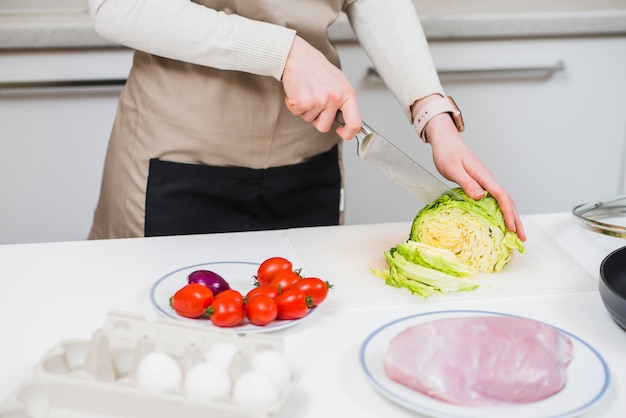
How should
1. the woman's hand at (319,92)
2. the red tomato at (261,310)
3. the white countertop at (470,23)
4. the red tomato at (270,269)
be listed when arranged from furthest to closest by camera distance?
the white countertop at (470,23)
the woman's hand at (319,92)
the red tomato at (270,269)
the red tomato at (261,310)

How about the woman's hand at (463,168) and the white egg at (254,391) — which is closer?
the white egg at (254,391)

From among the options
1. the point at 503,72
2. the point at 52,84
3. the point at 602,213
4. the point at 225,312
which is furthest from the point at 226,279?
the point at 503,72

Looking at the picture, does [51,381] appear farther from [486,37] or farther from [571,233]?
[486,37]

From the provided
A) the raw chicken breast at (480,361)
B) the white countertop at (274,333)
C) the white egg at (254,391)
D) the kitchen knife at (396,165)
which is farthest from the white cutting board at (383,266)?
the white egg at (254,391)

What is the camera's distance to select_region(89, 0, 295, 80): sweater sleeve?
4.16ft

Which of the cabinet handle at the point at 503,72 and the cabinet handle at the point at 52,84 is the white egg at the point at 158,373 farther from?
the cabinet handle at the point at 503,72

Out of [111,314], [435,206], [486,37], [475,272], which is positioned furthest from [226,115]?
[486,37]

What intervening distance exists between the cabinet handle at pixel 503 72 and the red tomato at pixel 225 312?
140 cm

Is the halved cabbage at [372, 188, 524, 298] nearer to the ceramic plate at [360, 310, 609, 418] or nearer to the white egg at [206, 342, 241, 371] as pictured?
the ceramic plate at [360, 310, 609, 418]

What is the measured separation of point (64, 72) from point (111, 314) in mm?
1324

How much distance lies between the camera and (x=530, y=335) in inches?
34.2

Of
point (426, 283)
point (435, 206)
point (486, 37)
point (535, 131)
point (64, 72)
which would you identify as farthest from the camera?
point (535, 131)

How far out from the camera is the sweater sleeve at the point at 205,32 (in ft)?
4.16

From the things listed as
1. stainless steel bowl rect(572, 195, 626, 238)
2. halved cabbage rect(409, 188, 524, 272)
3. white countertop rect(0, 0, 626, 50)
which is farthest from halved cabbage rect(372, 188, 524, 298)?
white countertop rect(0, 0, 626, 50)
